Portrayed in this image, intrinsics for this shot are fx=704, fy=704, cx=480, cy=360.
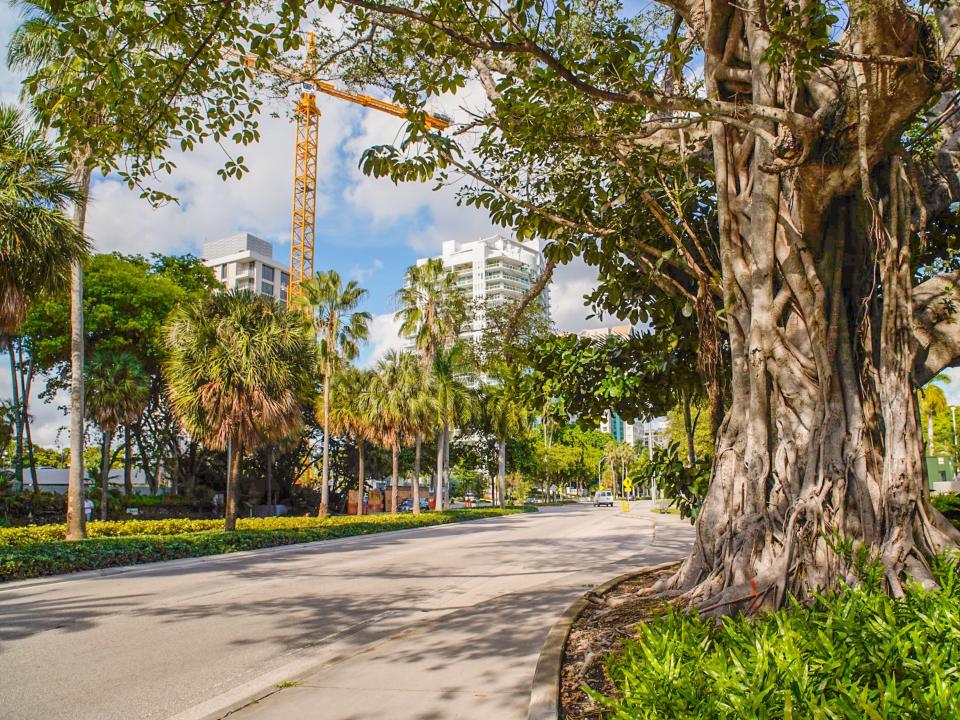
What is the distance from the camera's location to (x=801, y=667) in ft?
10.7

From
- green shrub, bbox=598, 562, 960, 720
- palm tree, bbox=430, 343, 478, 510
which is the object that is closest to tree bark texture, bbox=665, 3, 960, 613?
green shrub, bbox=598, 562, 960, 720

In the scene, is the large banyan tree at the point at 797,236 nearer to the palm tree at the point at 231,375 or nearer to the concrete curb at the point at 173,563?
the concrete curb at the point at 173,563

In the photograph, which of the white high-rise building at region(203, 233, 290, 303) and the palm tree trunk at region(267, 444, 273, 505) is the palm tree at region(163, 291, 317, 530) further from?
the white high-rise building at region(203, 233, 290, 303)

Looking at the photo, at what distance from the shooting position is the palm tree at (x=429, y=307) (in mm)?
36031

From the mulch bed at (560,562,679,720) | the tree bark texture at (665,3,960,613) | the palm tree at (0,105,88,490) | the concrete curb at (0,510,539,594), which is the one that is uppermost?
the palm tree at (0,105,88,490)

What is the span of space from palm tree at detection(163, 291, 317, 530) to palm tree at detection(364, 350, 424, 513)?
10.3m

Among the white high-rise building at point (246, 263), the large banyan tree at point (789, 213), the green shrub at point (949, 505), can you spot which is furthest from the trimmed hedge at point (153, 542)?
the white high-rise building at point (246, 263)

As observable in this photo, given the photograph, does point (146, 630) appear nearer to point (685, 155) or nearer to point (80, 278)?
point (685, 155)

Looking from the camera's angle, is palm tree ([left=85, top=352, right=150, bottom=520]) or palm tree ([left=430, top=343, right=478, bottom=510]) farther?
palm tree ([left=430, top=343, right=478, bottom=510])

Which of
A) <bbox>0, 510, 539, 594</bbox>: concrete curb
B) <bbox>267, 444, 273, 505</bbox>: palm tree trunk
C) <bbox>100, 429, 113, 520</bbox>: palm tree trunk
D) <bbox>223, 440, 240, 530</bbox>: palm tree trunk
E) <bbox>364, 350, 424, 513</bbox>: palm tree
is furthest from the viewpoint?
<bbox>267, 444, 273, 505</bbox>: palm tree trunk

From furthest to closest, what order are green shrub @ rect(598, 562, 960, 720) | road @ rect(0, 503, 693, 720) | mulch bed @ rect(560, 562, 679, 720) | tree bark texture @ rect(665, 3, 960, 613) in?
tree bark texture @ rect(665, 3, 960, 613) < road @ rect(0, 503, 693, 720) < mulch bed @ rect(560, 562, 679, 720) < green shrub @ rect(598, 562, 960, 720)

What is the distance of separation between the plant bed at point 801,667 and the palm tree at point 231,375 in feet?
58.5

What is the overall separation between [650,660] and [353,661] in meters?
3.31

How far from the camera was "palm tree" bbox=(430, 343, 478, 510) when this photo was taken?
34781 millimetres
